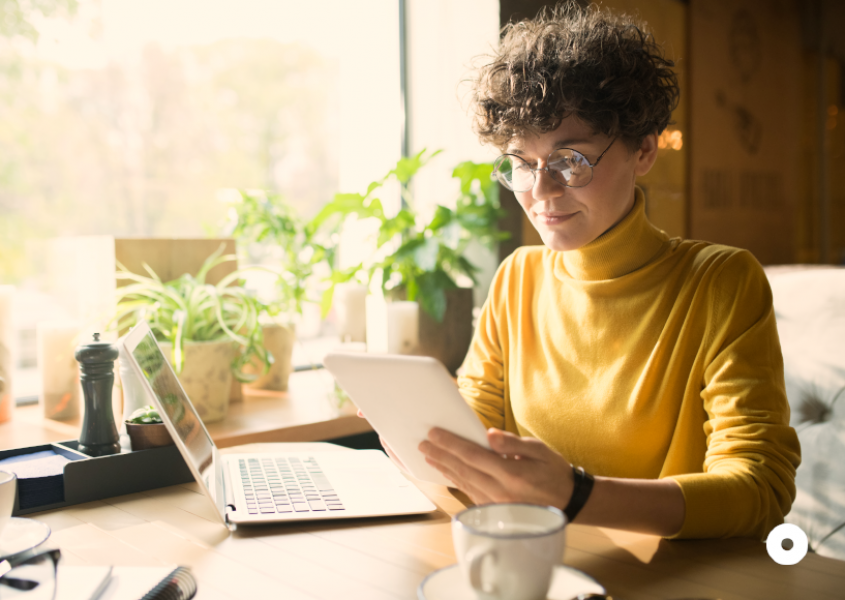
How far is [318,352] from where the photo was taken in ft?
7.79

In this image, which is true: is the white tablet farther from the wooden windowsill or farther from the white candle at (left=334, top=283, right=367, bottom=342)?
the white candle at (left=334, top=283, right=367, bottom=342)

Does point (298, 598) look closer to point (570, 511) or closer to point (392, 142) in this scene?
point (570, 511)

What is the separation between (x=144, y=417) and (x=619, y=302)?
84cm

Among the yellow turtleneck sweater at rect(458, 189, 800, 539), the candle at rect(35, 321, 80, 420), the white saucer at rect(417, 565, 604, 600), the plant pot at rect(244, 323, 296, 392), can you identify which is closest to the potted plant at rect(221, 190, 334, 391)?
the plant pot at rect(244, 323, 296, 392)

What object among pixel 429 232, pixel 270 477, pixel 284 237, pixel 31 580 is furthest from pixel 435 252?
pixel 31 580

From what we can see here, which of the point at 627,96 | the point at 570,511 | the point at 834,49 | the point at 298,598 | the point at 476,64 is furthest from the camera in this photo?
the point at 834,49

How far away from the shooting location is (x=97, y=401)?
1121mm

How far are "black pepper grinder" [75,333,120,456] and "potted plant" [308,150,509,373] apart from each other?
3.07 ft

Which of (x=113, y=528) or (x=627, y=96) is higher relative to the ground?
(x=627, y=96)

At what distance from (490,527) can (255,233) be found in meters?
1.56

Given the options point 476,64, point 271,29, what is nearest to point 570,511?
point 476,64

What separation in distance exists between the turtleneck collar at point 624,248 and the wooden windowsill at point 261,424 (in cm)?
75

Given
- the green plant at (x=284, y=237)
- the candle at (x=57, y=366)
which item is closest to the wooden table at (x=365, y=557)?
the candle at (x=57, y=366)

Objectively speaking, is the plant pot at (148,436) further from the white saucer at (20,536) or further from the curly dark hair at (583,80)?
the curly dark hair at (583,80)
